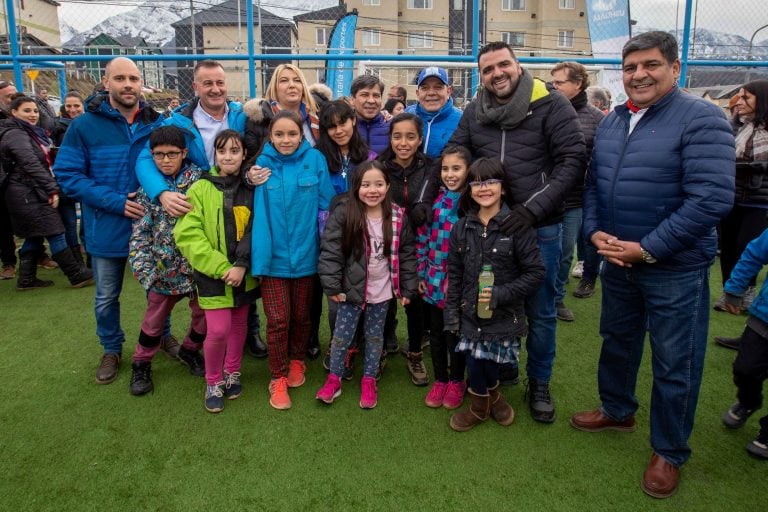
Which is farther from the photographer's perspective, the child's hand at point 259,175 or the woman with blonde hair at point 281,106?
the woman with blonde hair at point 281,106

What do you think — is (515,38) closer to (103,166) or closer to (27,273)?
(27,273)

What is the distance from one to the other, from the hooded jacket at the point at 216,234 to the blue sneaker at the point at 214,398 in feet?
1.64

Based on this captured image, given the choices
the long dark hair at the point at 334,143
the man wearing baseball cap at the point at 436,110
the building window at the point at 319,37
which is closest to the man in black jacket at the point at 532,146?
the man wearing baseball cap at the point at 436,110

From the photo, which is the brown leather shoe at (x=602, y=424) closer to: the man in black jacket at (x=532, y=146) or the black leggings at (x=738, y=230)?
the man in black jacket at (x=532, y=146)

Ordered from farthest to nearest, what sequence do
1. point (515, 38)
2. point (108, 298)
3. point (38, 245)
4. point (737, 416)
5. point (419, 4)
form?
point (419, 4)
point (515, 38)
point (38, 245)
point (108, 298)
point (737, 416)

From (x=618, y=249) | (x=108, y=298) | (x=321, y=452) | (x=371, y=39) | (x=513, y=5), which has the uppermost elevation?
(x=513, y=5)

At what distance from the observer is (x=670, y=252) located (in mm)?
2096

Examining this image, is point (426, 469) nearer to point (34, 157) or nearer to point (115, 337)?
point (115, 337)

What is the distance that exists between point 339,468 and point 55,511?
48.7 inches

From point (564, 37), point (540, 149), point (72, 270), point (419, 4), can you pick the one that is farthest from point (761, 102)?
point (419, 4)

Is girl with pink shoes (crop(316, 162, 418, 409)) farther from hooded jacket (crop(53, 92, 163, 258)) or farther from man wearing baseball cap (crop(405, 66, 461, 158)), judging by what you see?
hooded jacket (crop(53, 92, 163, 258))

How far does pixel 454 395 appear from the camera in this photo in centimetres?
303

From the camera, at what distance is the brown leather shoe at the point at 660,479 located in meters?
2.26

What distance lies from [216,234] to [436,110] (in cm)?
160
